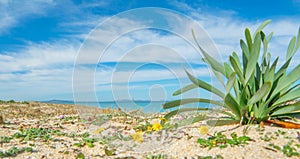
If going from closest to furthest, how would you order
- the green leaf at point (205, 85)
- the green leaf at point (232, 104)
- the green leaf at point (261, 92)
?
the green leaf at point (261, 92) → the green leaf at point (232, 104) → the green leaf at point (205, 85)

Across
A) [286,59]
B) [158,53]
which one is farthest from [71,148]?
[286,59]

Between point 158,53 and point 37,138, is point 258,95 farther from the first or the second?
point 37,138

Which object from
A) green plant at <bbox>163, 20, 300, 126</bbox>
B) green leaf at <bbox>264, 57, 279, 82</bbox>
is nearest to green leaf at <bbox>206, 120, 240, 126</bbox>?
green plant at <bbox>163, 20, 300, 126</bbox>

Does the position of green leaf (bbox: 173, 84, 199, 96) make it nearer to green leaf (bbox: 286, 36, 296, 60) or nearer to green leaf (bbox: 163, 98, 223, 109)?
green leaf (bbox: 163, 98, 223, 109)

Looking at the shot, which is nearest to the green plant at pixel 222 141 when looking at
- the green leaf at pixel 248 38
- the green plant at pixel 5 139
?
the green leaf at pixel 248 38

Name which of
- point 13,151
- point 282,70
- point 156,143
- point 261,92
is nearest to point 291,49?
point 282,70

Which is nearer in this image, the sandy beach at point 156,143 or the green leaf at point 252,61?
the sandy beach at point 156,143

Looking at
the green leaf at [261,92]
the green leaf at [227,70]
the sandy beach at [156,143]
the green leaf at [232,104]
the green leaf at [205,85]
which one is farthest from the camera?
the green leaf at [227,70]

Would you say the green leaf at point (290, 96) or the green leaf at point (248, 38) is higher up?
the green leaf at point (248, 38)

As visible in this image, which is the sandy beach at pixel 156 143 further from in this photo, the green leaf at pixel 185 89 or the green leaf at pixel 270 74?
the green leaf at pixel 270 74

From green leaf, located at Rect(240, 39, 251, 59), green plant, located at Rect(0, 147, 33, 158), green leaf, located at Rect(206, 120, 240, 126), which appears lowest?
green plant, located at Rect(0, 147, 33, 158)

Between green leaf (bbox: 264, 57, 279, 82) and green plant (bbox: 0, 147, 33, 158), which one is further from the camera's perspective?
green leaf (bbox: 264, 57, 279, 82)

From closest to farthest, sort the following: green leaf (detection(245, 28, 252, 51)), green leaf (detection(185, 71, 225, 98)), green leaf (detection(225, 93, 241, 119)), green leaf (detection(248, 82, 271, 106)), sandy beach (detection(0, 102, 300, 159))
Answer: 1. sandy beach (detection(0, 102, 300, 159))
2. green leaf (detection(248, 82, 271, 106))
3. green leaf (detection(225, 93, 241, 119))
4. green leaf (detection(245, 28, 252, 51))
5. green leaf (detection(185, 71, 225, 98))

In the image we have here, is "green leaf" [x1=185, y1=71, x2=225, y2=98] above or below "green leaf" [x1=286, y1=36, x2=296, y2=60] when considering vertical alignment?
below
